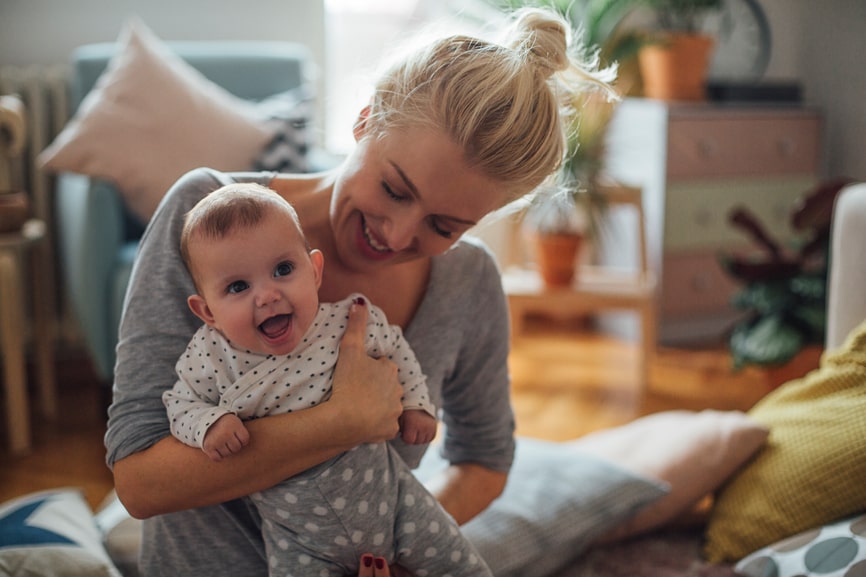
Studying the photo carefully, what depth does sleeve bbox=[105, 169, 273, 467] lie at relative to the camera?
41.9 inches

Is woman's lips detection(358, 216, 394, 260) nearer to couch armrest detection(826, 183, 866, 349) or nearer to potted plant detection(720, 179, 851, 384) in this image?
couch armrest detection(826, 183, 866, 349)

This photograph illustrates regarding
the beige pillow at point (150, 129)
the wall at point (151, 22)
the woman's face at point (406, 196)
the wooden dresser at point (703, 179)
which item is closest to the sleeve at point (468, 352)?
the woman's face at point (406, 196)

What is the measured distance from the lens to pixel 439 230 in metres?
1.13

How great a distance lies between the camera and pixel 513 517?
168 cm

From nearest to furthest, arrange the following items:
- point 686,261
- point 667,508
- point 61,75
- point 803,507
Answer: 1. point 803,507
2. point 667,508
3. point 61,75
4. point 686,261

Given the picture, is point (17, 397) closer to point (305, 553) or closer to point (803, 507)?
point (305, 553)

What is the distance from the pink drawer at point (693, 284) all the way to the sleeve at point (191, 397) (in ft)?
9.30

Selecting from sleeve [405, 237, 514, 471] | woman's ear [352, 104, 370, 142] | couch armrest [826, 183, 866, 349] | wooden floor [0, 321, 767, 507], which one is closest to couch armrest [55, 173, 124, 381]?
wooden floor [0, 321, 767, 507]

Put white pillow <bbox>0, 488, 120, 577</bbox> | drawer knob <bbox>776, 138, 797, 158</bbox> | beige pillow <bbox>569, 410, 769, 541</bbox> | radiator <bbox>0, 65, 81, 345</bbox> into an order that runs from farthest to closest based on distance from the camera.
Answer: drawer knob <bbox>776, 138, 797, 158</bbox> → radiator <bbox>0, 65, 81, 345</bbox> → beige pillow <bbox>569, 410, 769, 541</bbox> → white pillow <bbox>0, 488, 120, 577</bbox>

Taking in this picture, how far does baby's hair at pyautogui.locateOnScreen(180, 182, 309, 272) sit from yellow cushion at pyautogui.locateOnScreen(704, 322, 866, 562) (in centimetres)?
102

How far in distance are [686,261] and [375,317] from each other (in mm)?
2745

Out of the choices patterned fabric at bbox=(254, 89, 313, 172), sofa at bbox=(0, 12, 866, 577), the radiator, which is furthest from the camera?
the radiator

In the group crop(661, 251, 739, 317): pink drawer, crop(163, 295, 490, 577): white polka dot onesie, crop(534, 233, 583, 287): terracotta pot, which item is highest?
crop(163, 295, 490, 577): white polka dot onesie

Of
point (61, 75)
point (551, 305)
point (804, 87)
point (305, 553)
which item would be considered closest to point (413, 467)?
point (305, 553)
